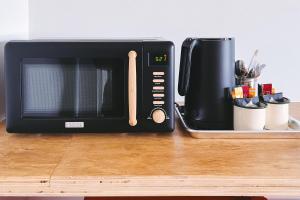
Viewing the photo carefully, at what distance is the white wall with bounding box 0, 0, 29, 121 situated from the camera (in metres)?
1.24

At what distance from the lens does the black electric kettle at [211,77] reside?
1.09 metres

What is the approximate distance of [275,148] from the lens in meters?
0.98

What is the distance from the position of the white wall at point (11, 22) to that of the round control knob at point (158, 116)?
0.51 metres

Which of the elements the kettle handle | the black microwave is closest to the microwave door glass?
the black microwave

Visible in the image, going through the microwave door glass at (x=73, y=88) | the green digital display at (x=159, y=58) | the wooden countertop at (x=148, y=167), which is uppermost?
the green digital display at (x=159, y=58)

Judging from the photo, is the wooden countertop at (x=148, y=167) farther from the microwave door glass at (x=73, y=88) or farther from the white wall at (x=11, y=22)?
the white wall at (x=11, y=22)

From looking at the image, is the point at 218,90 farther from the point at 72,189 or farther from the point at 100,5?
the point at 100,5

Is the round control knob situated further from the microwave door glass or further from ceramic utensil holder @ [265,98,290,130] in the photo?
ceramic utensil holder @ [265,98,290,130]

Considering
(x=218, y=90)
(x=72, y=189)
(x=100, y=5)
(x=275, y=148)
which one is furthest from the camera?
(x=100, y=5)

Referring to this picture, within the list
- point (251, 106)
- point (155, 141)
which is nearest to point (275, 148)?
point (251, 106)

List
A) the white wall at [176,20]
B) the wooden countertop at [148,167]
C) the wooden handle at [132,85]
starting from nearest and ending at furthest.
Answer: the wooden countertop at [148,167] < the wooden handle at [132,85] < the white wall at [176,20]

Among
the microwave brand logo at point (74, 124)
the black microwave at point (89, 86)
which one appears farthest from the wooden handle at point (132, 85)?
the microwave brand logo at point (74, 124)

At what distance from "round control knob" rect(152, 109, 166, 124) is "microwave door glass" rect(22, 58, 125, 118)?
9 cm

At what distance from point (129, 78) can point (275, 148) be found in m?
0.41
